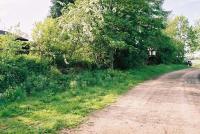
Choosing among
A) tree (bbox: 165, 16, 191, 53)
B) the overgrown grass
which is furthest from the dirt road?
tree (bbox: 165, 16, 191, 53)

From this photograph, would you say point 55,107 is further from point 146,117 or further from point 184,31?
point 184,31

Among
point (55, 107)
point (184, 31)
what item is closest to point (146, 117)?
point (55, 107)

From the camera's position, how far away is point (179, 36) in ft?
331

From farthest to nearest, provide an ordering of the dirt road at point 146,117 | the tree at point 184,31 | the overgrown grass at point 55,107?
1. the tree at point 184,31
2. the overgrown grass at point 55,107
3. the dirt road at point 146,117

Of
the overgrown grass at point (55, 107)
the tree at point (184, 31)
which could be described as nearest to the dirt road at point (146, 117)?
the overgrown grass at point (55, 107)

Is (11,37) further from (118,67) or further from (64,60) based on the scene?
(118,67)

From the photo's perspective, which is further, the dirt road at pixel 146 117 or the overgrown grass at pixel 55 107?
the overgrown grass at pixel 55 107

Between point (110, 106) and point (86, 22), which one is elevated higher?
point (86, 22)

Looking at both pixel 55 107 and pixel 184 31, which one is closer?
pixel 55 107

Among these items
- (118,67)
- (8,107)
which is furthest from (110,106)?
(118,67)

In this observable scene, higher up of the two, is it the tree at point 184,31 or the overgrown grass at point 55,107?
the tree at point 184,31

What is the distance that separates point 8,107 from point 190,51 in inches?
3613

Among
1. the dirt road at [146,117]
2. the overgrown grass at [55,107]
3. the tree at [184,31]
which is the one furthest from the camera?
the tree at [184,31]

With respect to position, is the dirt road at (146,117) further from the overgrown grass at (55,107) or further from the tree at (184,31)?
the tree at (184,31)
